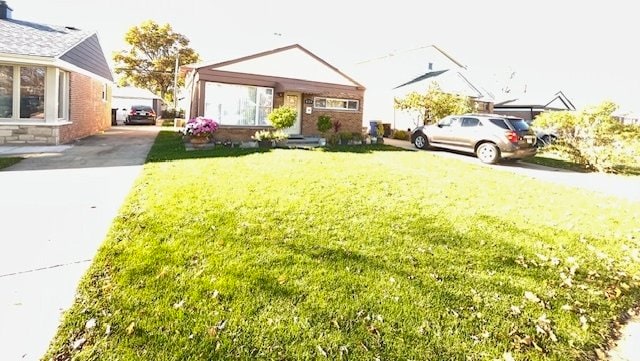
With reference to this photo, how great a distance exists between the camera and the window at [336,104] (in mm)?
18122

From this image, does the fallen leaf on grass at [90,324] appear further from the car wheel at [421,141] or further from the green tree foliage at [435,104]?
the green tree foliage at [435,104]

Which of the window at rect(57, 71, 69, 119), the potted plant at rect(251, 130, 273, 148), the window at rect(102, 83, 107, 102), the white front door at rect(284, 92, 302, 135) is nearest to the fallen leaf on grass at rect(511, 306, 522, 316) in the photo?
the potted plant at rect(251, 130, 273, 148)

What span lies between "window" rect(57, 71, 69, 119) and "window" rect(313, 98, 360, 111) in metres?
10.4

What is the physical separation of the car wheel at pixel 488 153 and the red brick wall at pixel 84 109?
613 inches

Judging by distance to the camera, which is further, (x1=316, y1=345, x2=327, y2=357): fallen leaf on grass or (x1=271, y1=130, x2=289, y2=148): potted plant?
(x1=271, y1=130, x2=289, y2=148): potted plant

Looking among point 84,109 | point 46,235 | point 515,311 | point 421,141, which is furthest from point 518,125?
point 84,109

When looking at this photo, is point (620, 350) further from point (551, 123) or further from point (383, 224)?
point (551, 123)

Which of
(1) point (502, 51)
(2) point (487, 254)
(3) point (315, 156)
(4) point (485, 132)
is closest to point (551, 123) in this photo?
(4) point (485, 132)

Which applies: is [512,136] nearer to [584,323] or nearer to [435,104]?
[435,104]

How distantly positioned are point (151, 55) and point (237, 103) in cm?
3761

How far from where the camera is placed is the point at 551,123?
13578 millimetres

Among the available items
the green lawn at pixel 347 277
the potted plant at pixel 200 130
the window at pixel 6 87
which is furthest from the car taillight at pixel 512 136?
the window at pixel 6 87

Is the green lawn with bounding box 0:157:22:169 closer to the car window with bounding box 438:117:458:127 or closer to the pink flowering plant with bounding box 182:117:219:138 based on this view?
the pink flowering plant with bounding box 182:117:219:138

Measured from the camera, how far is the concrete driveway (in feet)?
9.42
